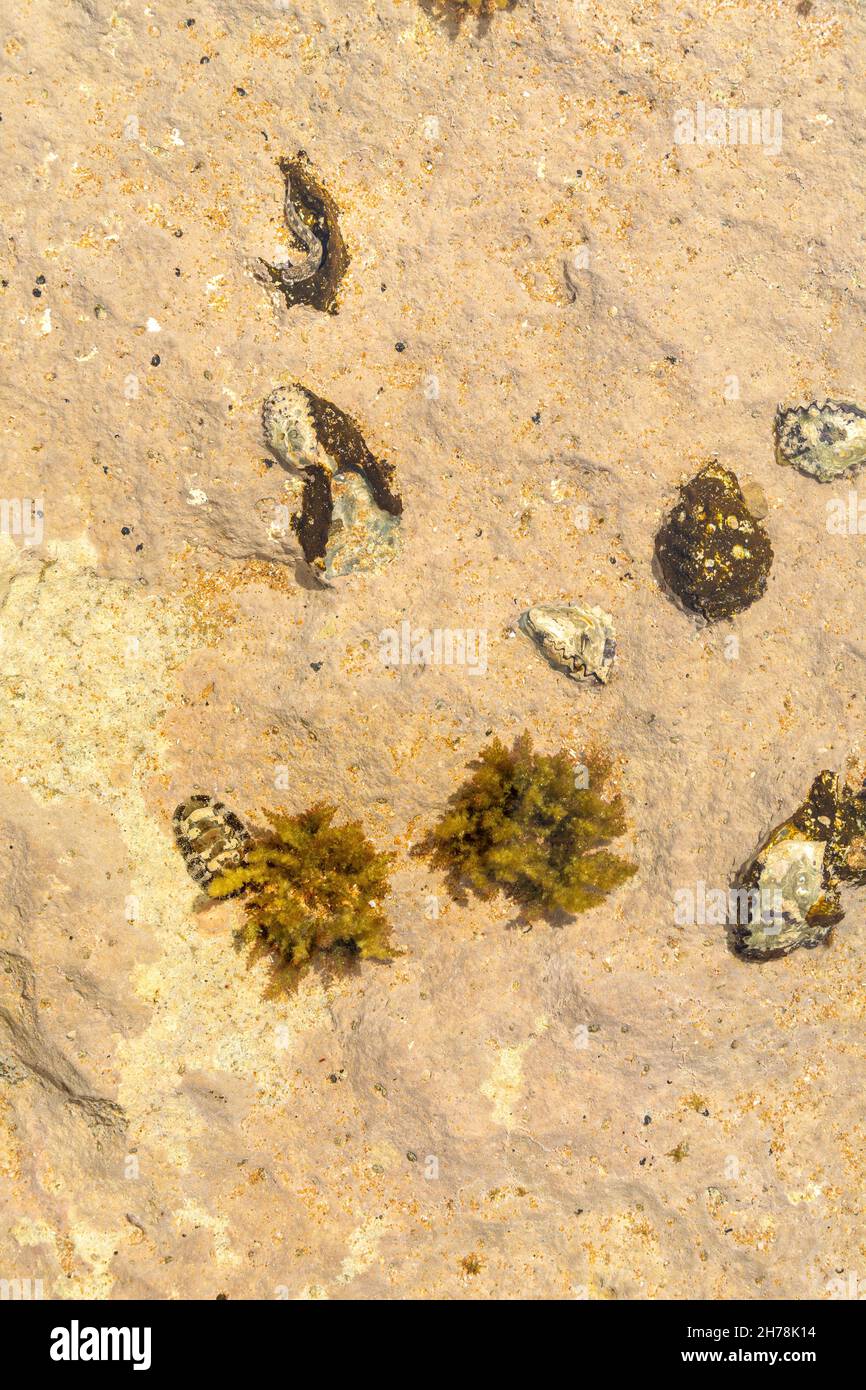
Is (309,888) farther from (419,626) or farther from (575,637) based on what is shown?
(575,637)

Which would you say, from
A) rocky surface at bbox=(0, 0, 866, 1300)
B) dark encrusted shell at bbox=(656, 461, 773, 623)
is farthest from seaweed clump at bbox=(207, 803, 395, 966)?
dark encrusted shell at bbox=(656, 461, 773, 623)

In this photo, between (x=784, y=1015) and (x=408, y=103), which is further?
(x=784, y=1015)

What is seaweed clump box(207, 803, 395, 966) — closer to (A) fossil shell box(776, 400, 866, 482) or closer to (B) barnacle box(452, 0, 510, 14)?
(A) fossil shell box(776, 400, 866, 482)

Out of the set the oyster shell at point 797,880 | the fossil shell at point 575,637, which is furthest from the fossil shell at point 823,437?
the oyster shell at point 797,880

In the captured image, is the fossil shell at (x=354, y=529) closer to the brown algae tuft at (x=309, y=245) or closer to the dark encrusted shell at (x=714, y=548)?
the brown algae tuft at (x=309, y=245)


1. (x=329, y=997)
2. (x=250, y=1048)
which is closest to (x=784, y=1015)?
(x=329, y=997)
